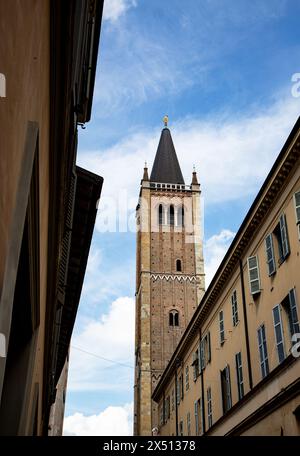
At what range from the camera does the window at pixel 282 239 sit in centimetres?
1372

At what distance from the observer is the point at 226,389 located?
1958 cm

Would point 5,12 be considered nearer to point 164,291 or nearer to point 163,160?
point 164,291

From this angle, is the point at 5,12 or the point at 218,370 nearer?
the point at 5,12

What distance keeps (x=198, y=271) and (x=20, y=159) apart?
57.6 m

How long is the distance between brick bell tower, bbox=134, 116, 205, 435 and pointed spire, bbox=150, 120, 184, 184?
14cm

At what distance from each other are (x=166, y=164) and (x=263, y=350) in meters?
55.4

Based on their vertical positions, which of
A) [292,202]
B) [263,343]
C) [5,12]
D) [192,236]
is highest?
[192,236]

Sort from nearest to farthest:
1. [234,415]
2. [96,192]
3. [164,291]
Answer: [96,192]
[234,415]
[164,291]

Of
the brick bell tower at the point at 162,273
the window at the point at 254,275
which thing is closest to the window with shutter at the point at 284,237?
the window at the point at 254,275

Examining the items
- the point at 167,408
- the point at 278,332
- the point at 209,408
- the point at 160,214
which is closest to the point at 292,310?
the point at 278,332

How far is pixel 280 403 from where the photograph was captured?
43.5 ft

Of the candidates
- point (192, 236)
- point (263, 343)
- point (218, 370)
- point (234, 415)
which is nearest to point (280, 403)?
point (263, 343)

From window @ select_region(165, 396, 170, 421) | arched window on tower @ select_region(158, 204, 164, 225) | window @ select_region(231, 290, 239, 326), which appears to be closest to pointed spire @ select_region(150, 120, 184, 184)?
arched window on tower @ select_region(158, 204, 164, 225)

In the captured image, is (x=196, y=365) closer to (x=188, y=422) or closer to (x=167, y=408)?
(x=188, y=422)
